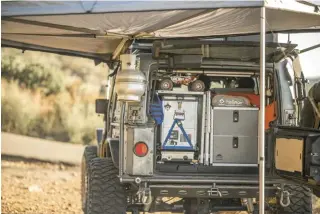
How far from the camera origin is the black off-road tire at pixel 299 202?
739 centimetres

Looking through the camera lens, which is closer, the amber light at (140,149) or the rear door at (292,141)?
the rear door at (292,141)

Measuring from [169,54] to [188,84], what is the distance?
1.44 feet

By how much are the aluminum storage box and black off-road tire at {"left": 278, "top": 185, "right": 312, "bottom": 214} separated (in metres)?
0.57

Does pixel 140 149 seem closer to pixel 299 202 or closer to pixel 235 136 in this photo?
pixel 235 136

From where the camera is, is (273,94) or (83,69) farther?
(83,69)

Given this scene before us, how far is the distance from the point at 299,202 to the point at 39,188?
7.98 metres

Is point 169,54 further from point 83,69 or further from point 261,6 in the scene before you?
point 83,69

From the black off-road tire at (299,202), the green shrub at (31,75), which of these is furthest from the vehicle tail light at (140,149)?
the green shrub at (31,75)

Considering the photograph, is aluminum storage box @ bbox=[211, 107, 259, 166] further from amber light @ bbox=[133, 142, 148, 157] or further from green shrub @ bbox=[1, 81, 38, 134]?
green shrub @ bbox=[1, 81, 38, 134]

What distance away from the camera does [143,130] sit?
690 cm

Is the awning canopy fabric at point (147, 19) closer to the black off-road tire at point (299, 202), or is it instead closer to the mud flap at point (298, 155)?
the mud flap at point (298, 155)

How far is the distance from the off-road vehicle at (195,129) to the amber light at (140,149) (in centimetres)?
1

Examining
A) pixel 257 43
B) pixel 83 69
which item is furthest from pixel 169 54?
pixel 83 69

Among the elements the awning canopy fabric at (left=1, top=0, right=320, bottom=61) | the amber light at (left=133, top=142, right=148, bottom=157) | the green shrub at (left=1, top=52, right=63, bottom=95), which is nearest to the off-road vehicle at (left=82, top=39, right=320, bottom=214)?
the amber light at (left=133, top=142, right=148, bottom=157)
